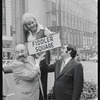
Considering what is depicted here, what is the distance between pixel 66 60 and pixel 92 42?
935mm

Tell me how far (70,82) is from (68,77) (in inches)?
2.4

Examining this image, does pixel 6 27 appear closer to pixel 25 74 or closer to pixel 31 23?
pixel 31 23

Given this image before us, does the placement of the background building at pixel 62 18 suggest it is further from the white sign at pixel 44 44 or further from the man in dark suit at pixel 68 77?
the man in dark suit at pixel 68 77

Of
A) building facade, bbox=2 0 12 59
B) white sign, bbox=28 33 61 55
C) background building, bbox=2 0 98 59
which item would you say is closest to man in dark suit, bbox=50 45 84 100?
white sign, bbox=28 33 61 55

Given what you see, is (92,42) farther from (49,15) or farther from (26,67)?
(26,67)

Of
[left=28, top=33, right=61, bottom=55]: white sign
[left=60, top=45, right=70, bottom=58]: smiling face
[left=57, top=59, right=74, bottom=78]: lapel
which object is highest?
[left=28, top=33, right=61, bottom=55]: white sign

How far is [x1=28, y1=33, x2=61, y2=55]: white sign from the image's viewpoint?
1990 millimetres

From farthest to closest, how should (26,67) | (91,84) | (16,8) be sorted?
(91,84) < (16,8) < (26,67)

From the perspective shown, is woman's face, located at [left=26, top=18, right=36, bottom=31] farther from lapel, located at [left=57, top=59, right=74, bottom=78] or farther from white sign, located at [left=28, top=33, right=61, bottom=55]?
lapel, located at [left=57, top=59, right=74, bottom=78]

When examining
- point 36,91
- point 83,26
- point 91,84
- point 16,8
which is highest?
point 16,8

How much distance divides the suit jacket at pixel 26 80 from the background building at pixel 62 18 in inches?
17.8

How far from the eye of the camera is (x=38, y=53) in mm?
2051

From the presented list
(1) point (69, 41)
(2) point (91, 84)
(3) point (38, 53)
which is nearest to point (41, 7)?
(1) point (69, 41)

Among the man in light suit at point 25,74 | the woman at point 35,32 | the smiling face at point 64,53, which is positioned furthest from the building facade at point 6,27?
the smiling face at point 64,53
